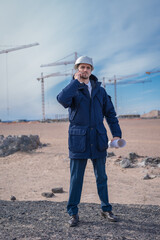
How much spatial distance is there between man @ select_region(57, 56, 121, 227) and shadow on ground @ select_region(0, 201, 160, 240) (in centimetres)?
19

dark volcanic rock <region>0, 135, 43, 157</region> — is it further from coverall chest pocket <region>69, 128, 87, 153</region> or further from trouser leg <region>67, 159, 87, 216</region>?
coverall chest pocket <region>69, 128, 87, 153</region>

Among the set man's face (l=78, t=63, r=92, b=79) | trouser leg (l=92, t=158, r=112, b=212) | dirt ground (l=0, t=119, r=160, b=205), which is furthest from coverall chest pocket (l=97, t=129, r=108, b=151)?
dirt ground (l=0, t=119, r=160, b=205)

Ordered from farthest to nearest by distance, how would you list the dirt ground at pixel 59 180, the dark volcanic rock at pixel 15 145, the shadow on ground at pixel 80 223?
the dark volcanic rock at pixel 15 145
the dirt ground at pixel 59 180
the shadow on ground at pixel 80 223

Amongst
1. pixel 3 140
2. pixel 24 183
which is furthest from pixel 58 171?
pixel 3 140

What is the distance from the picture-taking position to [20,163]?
9.31 meters

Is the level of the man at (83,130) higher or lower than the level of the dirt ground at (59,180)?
higher

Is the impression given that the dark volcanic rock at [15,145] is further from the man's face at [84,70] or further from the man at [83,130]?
the man's face at [84,70]

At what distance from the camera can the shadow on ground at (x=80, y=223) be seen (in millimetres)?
2941

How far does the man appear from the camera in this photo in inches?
125

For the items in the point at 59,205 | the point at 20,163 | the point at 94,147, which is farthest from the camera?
the point at 20,163

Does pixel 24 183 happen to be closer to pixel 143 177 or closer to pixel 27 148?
pixel 143 177

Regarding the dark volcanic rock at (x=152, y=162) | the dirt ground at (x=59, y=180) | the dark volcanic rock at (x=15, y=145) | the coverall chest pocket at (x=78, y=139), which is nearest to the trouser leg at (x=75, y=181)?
the coverall chest pocket at (x=78, y=139)

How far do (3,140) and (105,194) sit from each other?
29.2 ft

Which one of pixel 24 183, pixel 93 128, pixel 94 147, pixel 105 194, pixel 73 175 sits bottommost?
pixel 24 183
